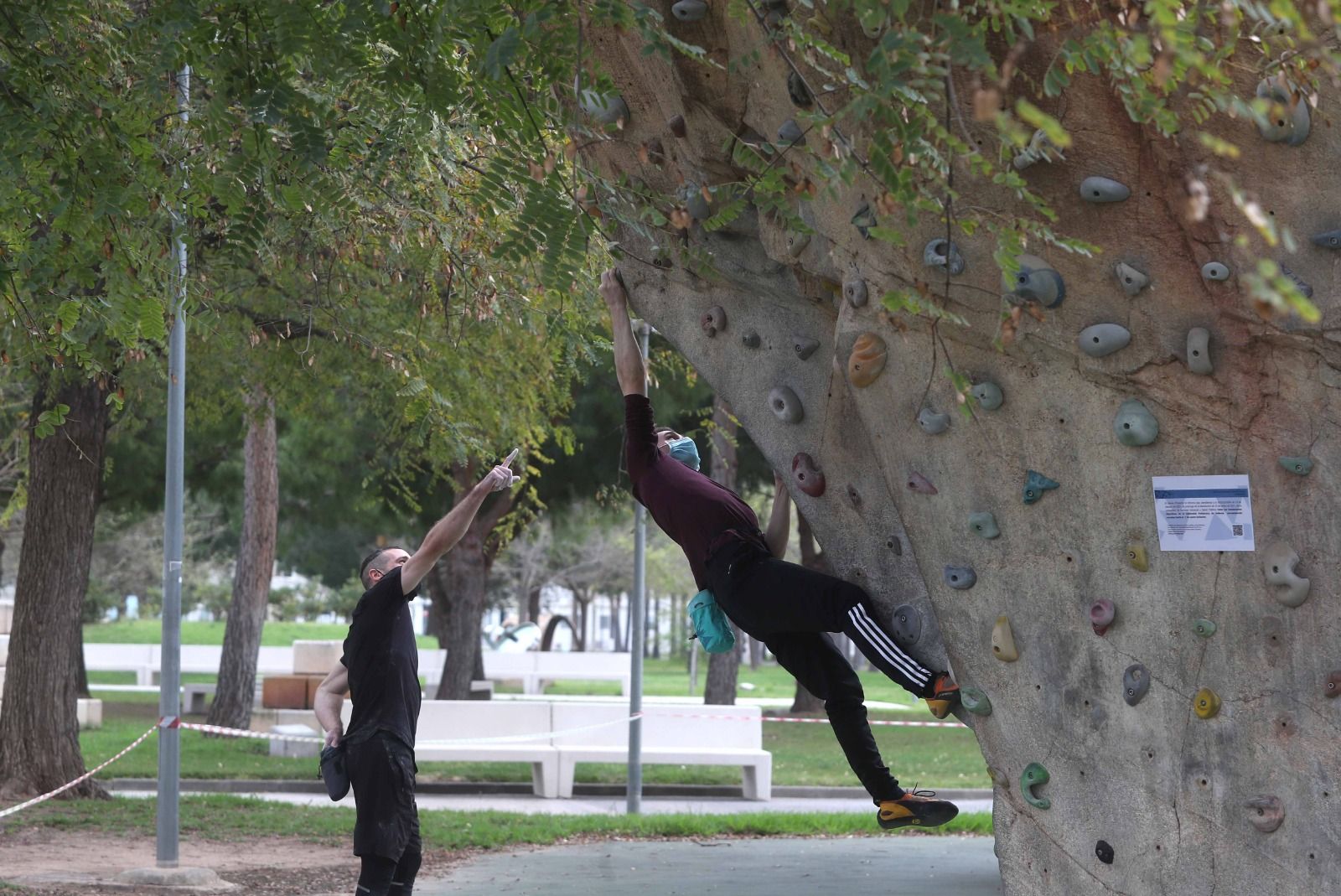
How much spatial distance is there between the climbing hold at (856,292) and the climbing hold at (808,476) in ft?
2.96

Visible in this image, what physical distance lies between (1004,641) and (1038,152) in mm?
1857

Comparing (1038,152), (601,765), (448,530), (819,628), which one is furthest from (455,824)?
(1038,152)

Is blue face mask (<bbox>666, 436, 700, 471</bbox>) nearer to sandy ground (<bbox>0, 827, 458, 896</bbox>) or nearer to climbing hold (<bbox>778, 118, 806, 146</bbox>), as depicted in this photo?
climbing hold (<bbox>778, 118, 806, 146</bbox>)

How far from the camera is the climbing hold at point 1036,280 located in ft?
16.2

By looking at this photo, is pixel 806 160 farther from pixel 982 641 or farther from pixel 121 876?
pixel 121 876

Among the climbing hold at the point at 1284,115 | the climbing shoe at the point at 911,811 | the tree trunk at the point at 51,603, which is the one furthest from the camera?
the tree trunk at the point at 51,603

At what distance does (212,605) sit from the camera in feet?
199

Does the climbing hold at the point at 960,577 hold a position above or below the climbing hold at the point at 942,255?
below

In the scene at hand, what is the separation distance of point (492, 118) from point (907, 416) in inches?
78.4

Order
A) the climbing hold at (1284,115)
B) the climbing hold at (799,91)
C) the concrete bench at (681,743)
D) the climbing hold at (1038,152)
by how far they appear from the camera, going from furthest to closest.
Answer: the concrete bench at (681,743) → the climbing hold at (799,91) → the climbing hold at (1284,115) → the climbing hold at (1038,152)

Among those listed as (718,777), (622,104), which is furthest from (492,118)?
(718,777)

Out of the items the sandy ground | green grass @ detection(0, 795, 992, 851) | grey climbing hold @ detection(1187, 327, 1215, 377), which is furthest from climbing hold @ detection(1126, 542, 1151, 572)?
green grass @ detection(0, 795, 992, 851)

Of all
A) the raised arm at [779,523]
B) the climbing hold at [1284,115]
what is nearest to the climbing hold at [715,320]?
the raised arm at [779,523]

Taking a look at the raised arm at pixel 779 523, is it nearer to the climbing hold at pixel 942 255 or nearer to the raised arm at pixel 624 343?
the raised arm at pixel 624 343
